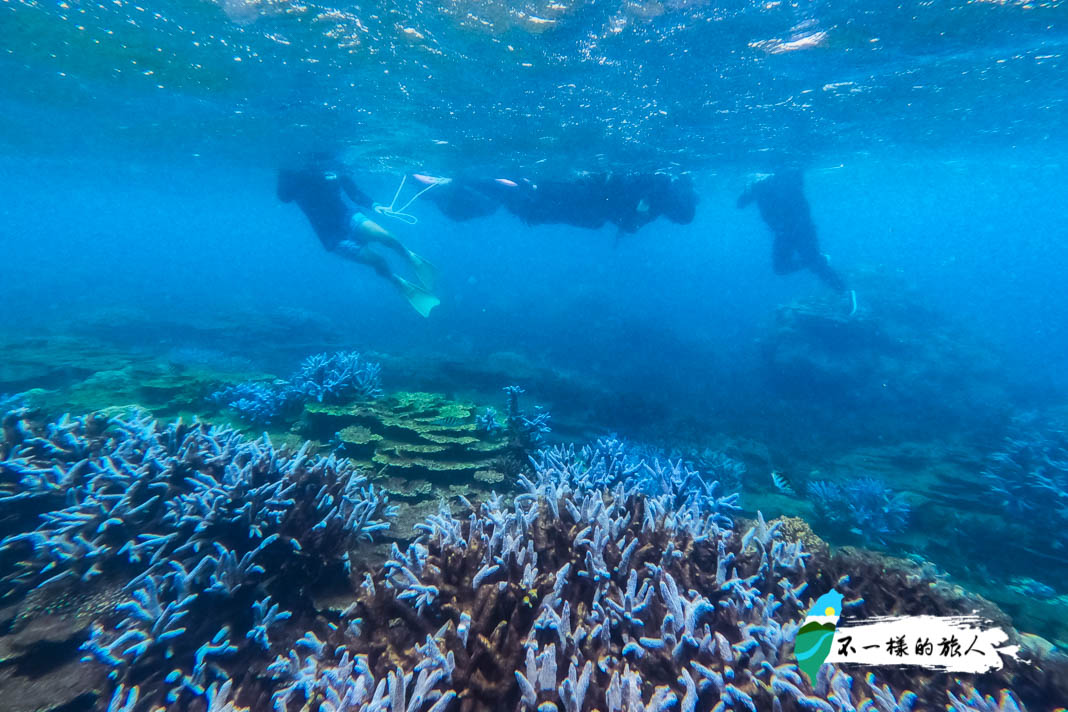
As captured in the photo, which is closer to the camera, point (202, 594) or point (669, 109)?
point (202, 594)

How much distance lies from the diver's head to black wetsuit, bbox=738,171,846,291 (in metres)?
5.32

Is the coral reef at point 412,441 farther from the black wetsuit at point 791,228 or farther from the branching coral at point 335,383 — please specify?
the black wetsuit at point 791,228

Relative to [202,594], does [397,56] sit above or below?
above

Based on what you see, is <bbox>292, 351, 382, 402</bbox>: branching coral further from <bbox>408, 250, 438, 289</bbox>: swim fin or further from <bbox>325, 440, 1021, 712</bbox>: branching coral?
<bbox>408, 250, 438, 289</bbox>: swim fin

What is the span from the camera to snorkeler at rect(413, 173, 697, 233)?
2150 cm

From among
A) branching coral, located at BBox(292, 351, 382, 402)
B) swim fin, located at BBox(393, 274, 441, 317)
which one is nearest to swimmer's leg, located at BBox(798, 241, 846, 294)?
swim fin, located at BBox(393, 274, 441, 317)

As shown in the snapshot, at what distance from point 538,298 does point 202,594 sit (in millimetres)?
36024

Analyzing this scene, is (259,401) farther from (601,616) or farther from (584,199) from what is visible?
(584,199)

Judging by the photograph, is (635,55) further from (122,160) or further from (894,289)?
(122,160)

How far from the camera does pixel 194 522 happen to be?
149 inches

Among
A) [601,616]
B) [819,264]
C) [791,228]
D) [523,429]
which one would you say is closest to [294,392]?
[523,429]

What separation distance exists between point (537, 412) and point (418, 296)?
26.9 feet

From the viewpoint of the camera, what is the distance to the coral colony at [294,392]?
24.5 feet

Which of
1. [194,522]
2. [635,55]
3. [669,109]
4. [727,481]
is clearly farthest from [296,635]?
[669,109]
